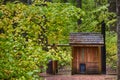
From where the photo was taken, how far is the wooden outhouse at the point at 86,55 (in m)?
19.7

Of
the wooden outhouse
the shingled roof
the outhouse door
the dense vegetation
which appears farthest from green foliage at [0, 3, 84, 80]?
the outhouse door

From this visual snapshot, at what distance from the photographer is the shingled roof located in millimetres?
19453

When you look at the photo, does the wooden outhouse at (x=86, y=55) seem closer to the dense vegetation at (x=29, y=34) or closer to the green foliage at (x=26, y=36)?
the dense vegetation at (x=29, y=34)

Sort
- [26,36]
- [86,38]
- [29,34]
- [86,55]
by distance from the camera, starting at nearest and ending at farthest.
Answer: [29,34] < [26,36] < [86,38] < [86,55]

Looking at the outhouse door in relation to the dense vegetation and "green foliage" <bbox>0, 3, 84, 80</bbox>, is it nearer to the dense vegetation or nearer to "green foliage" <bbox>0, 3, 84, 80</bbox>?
the dense vegetation

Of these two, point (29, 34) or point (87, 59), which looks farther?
point (87, 59)

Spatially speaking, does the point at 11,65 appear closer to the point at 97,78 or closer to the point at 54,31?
the point at 54,31

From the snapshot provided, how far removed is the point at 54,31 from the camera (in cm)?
925

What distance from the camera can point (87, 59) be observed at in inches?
790

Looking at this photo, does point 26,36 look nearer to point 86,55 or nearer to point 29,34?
point 29,34

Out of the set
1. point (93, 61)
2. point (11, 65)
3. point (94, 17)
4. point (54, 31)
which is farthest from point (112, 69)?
point (11, 65)

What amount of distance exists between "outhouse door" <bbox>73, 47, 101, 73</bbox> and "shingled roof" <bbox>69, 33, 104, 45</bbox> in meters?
0.66

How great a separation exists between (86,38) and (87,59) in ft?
4.59

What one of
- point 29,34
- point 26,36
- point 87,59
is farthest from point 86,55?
point 29,34
